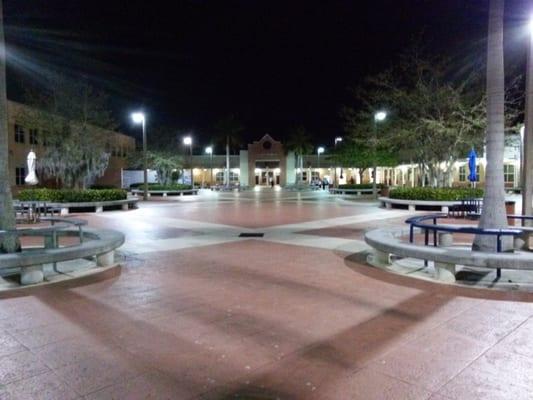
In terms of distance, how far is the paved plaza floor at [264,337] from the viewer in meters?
3.59

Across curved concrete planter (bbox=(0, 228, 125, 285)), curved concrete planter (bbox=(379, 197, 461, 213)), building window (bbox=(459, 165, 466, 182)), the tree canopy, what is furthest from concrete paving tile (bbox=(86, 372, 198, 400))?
building window (bbox=(459, 165, 466, 182))

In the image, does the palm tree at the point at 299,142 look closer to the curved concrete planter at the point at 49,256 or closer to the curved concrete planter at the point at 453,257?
the curved concrete planter at the point at 49,256

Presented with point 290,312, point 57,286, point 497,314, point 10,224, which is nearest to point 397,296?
point 497,314

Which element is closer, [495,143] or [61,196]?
[495,143]

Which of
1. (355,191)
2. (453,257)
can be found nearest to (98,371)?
(453,257)

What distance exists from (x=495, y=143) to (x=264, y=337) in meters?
5.77

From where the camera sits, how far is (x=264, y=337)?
15.2ft

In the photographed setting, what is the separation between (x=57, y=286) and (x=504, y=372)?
6.17 m

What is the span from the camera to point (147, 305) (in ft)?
19.1

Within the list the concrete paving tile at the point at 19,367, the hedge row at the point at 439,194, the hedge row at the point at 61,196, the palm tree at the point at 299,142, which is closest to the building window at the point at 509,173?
the hedge row at the point at 439,194

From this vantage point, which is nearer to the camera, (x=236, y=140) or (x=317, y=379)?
(x=317, y=379)

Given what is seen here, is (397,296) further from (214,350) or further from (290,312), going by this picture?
(214,350)

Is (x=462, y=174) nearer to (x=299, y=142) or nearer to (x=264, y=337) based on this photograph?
(x=299, y=142)

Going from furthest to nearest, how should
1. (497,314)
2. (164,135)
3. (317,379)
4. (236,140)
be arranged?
(236,140), (164,135), (497,314), (317,379)
